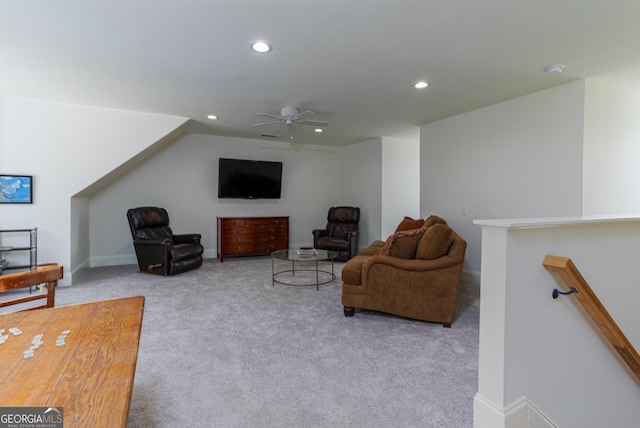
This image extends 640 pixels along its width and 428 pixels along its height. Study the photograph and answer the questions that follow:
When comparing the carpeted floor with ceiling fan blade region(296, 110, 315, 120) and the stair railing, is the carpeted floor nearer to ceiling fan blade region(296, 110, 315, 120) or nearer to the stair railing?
the stair railing

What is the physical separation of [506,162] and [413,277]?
2.27 metres

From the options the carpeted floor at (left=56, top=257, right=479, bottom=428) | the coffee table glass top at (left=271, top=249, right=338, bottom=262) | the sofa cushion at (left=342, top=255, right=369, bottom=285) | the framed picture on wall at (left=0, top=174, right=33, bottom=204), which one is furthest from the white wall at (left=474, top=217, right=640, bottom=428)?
the framed picture on wall at (left=0, top=174, right=33, bottom=204)

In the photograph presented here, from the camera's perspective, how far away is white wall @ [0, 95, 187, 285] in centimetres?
388

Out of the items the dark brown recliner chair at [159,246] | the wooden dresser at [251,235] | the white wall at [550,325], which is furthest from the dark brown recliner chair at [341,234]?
the white wall at [550,325]

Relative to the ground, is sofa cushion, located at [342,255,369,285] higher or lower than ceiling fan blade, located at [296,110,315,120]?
lower

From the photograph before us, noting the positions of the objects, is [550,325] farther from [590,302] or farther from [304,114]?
[304,114]

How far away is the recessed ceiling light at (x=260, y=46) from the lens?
97.8 inches

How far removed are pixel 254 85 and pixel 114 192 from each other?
11.9ft

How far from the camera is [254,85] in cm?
340

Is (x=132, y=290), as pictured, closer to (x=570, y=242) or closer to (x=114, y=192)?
(x=114, y=192)

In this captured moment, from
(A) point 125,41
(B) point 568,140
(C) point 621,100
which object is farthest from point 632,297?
(A) point 125,41

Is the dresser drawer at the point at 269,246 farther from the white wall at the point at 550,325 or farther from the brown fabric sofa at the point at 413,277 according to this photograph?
the white wall at the point at 550,325

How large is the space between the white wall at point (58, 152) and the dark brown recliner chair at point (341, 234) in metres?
3.33

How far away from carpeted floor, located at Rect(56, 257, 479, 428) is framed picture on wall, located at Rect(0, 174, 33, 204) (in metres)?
1.36
